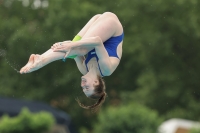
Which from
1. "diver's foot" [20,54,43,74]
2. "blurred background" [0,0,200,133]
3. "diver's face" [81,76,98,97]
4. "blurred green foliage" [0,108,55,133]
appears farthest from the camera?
"blurred background" [0,0,200,133]

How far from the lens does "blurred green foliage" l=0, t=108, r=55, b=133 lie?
19.5 m

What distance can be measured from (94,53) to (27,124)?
1006 centimetres

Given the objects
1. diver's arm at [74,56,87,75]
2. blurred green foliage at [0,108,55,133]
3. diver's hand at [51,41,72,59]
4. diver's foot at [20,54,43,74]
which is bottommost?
blurred green foliage at [0,108,55,133]

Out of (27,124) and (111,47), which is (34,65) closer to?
(111,47)

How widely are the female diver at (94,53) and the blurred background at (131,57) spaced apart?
77.2 ft

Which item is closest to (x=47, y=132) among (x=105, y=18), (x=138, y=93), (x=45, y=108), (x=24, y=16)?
(x=45, y=108)

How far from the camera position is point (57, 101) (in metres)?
38.4

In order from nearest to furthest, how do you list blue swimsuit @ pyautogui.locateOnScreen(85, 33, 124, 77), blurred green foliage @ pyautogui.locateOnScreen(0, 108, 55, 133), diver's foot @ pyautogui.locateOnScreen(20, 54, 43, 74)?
diver's foot @ pyautogui.locateOnScreen(20, 54, 43, 74), blue swimsuit @ pyautogui.locateOnScreen(85, 33, 124, 77), blurred green foliage @ pyautogui.locateOnScreen(0, 108, 55, 133)

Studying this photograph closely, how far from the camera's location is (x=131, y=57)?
120ft

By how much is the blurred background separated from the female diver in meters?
23.5

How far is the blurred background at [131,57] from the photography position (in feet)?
115

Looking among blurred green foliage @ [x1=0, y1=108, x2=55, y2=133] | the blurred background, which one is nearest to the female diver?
blurred green foliage @ [x1=0, y1=108, x2=55, y2=133]

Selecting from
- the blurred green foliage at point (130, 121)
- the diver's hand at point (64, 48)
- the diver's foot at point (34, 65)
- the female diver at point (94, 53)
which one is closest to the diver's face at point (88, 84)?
the female diver at point (94, 53)

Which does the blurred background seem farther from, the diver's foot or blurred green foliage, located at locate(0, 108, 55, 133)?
the diver's foot
